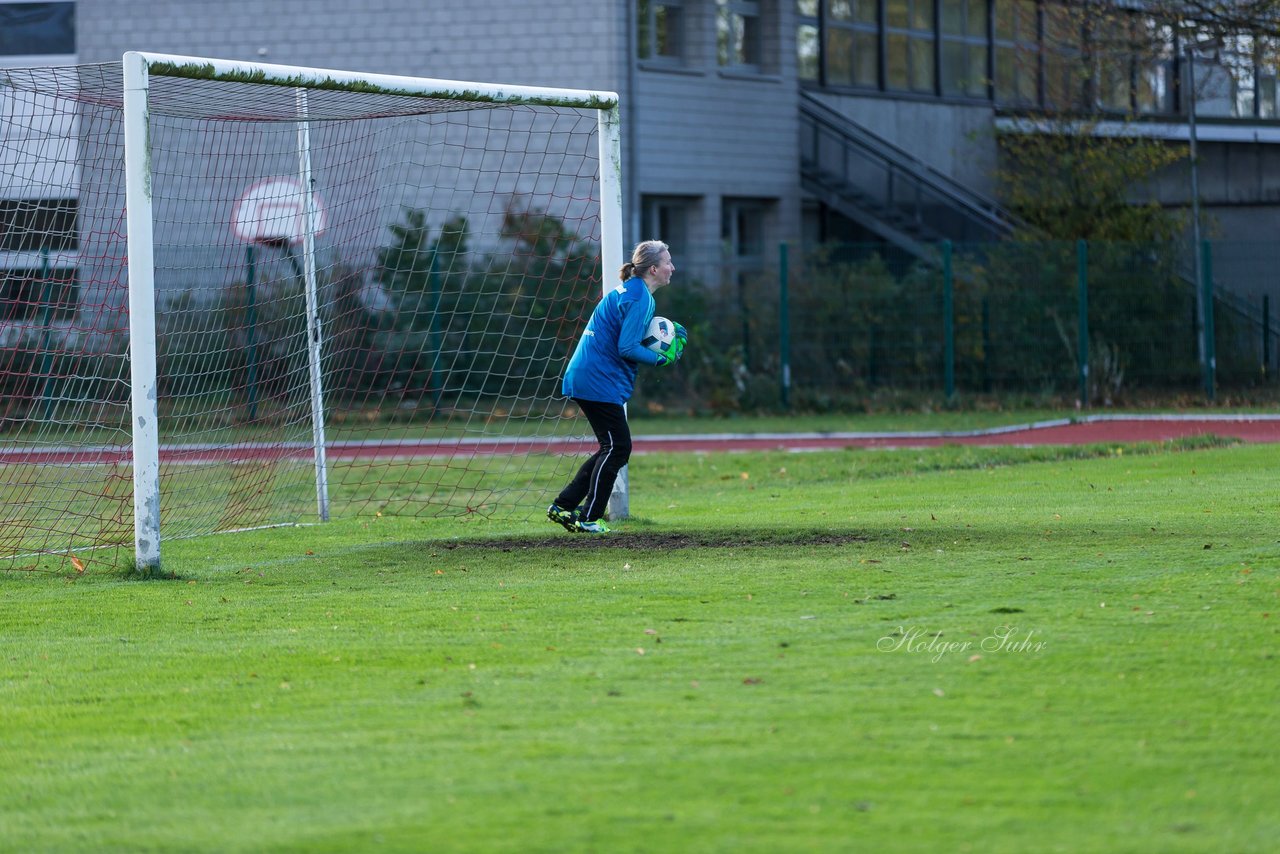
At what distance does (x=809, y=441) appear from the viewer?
1914 cm

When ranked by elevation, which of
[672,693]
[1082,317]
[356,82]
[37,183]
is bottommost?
[672,693]

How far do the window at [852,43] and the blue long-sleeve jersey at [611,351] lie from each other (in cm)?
2001

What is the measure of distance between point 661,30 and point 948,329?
24.2 ft

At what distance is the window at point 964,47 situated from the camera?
→ 3170cm

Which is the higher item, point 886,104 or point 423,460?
point 886,104

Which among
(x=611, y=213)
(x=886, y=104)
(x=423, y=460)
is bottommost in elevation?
(x=423, y=460)

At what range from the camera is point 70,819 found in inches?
187

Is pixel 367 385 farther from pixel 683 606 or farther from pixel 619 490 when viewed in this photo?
pixel 683 606

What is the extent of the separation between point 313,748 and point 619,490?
6.18m

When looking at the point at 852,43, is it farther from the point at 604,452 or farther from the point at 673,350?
the point at 604,452

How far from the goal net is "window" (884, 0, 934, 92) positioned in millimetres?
7807

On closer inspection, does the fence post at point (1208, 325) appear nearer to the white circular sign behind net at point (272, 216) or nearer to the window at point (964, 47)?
the window at point (964, 47)

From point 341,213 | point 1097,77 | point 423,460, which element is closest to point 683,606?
point 423,460

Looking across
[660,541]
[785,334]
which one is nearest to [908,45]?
[785,334]
